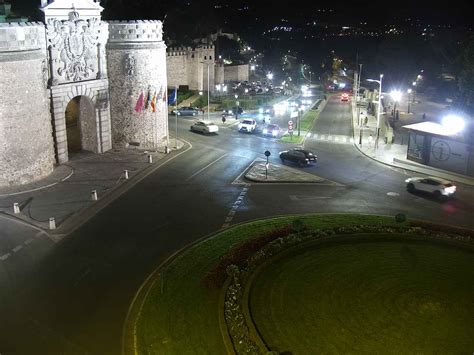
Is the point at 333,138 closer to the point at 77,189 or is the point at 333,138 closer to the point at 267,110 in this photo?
the point at 267,110

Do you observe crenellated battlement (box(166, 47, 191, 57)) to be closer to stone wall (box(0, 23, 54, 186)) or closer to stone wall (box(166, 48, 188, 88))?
stone wall (box(166, 48, 188, 88))

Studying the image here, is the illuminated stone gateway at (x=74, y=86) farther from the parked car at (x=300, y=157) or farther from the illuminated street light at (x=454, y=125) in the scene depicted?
the illuminated street light at (x=454, y=125)

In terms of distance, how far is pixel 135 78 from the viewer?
48969mm

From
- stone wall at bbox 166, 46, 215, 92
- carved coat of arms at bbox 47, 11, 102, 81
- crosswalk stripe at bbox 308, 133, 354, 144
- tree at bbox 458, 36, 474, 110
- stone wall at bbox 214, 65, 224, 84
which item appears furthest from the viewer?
stone wall at bbox 214, 65, 224, 84

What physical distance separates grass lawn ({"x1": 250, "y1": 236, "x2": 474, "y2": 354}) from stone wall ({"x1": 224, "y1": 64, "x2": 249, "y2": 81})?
276ft

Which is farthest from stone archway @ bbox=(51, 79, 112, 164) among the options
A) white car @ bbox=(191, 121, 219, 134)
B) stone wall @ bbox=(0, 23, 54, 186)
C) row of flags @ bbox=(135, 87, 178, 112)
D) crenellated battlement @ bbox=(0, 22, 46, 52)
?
white car @ bbox=(191, 121, 219, 134)

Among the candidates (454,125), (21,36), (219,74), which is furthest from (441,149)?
(219,74)

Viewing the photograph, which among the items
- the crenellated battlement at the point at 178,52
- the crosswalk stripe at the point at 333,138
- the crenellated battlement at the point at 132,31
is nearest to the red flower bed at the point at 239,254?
the crenellated battlement at the point at 132,31

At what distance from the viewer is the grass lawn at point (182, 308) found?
18.8 metres

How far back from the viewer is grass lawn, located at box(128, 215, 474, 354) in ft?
61.5

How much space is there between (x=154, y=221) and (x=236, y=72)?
83258 millimetres

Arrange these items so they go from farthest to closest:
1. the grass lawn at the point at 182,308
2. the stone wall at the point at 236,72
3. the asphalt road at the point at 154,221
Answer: the stone wall at the point at 236,72
the asphalt road at the point at 154,221
the grass lawn at the point at 182,308

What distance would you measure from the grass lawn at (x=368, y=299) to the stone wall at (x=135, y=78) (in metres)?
27.8

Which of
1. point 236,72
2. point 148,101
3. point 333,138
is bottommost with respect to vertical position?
point 333,138
